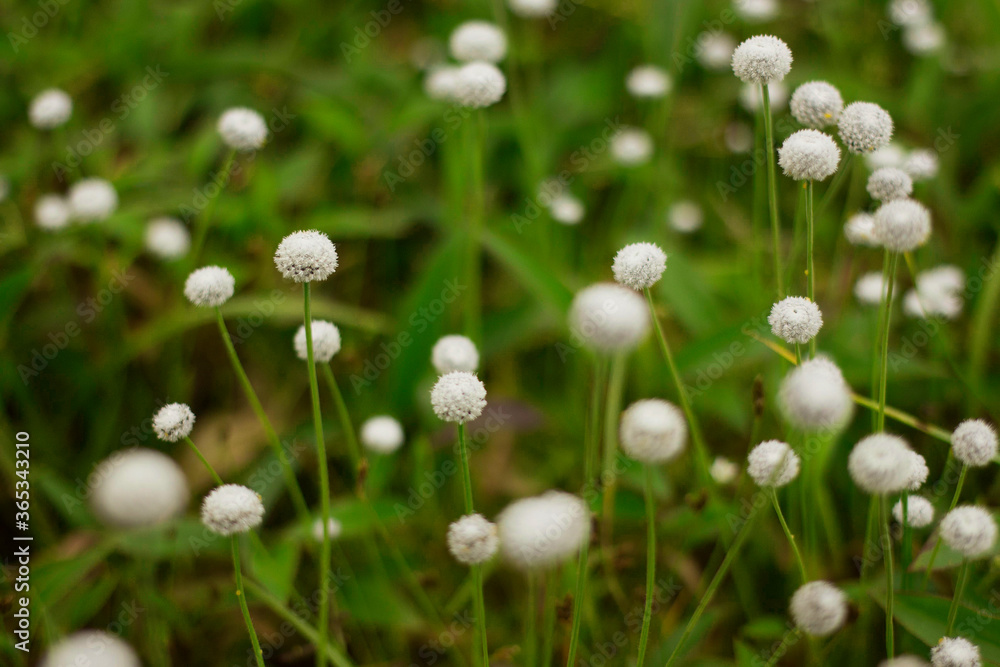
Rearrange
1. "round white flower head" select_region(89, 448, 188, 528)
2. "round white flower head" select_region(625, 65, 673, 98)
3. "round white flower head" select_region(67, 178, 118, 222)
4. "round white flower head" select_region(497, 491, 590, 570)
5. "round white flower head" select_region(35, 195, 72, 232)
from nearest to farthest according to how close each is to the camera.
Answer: "round white flower head" select_region(89, 448, 188, 528), "round white flower head" select_region(497, 491, 590, 570), "round white flower head" select_region(67, 178, 118, 222), "round white flower head" select_region(35, 195, 72, 232), "round white flower head" select_region(625, 65, 673, 98)

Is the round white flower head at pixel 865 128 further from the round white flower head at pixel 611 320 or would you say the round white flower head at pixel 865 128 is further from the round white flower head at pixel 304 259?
the round white flower head at pixel 304 259

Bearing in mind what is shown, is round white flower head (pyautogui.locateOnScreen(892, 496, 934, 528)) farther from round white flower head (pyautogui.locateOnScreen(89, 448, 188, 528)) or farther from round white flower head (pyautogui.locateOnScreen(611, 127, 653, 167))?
round white flower head (pyautogui.locateOnScreen(611, 127, 653, 167))

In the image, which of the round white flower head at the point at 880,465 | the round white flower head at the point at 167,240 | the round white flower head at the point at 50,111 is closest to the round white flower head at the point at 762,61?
the round white flower head at the point at 880,465

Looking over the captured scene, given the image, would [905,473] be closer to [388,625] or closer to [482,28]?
[388,625]

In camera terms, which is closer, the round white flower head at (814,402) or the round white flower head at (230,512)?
the round white flower head at (814,402)

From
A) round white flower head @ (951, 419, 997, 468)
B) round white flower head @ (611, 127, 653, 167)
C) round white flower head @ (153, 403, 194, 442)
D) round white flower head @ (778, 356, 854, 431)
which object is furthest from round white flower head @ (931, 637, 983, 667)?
round white flower head @ (611, 127, 653, 167)
